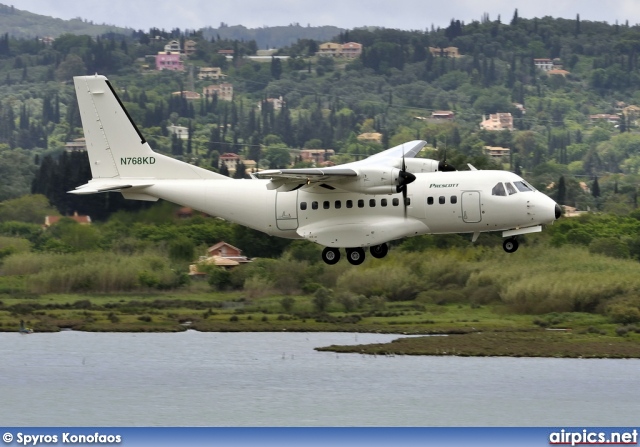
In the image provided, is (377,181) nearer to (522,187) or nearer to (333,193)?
(333,193)

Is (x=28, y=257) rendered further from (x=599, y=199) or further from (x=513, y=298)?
(x=599, y=199)

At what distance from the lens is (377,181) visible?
39125 millimetres

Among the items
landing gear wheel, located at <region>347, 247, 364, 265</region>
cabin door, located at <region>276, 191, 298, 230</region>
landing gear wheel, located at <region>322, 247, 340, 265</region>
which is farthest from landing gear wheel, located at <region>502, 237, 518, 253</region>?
cabin door, located at <region>276, 191, 298, 230</region>

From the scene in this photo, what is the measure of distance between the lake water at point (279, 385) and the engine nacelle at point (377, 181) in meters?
11.3

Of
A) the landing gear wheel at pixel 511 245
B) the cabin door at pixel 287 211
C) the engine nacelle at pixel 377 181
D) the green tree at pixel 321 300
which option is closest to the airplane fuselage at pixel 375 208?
the cabin door at pixel 287 211

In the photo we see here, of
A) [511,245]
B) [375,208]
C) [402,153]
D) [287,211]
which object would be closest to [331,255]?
[287,211]

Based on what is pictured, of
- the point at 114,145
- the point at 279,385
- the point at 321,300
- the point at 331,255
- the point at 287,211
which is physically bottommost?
the point at 321,300

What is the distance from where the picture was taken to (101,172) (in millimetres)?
43406

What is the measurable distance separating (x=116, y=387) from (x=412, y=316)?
19.7 m

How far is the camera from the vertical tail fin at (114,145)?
43125mm

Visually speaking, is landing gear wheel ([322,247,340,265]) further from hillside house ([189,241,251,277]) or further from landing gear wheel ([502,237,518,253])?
hillside house ([189,241,251,277])

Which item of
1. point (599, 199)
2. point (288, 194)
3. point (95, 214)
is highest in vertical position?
point (288, 194)

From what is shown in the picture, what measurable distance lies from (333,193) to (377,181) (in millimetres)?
2034

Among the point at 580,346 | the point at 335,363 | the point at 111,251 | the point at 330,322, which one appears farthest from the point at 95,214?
the point at 580,346
